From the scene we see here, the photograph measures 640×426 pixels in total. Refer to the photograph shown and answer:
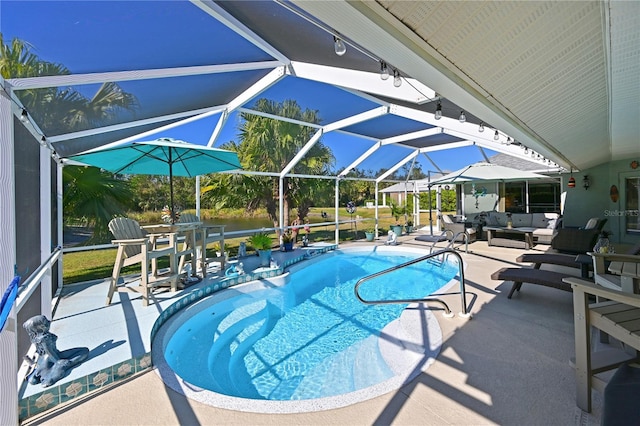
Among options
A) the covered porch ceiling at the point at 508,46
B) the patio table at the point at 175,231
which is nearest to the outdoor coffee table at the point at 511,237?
the covered porch ceiling at the point at 508,46

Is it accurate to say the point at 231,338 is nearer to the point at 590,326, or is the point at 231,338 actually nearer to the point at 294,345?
the point at 294,345

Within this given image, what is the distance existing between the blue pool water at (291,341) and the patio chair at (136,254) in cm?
87

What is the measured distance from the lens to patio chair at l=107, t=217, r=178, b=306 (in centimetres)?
466

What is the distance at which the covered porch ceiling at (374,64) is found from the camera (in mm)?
1632

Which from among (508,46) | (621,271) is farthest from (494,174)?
(508,46)

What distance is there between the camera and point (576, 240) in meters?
7.75

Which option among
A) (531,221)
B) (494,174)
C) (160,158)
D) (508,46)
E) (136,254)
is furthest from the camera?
(531,221)

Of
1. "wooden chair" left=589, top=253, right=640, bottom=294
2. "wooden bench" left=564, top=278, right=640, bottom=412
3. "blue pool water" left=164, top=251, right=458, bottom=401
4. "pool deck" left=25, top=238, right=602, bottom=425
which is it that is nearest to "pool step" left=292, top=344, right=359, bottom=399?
"blue pool water" left=164, top=251, right=458, bottom=401

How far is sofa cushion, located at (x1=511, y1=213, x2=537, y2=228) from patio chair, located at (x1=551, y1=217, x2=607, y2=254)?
3313mm

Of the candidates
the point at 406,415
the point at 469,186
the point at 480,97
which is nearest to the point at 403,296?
the point at 406,415

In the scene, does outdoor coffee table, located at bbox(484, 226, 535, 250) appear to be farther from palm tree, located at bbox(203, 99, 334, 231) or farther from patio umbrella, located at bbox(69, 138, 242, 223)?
patio umbrella, located at bbox(69, 138, 242, 223)

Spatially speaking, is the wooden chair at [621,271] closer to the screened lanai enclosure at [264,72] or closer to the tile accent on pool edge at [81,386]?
the screened lanai enclosure at [264,72]

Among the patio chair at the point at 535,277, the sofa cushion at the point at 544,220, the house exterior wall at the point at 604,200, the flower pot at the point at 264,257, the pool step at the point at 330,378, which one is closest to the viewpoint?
the pool step at the point at 330,378

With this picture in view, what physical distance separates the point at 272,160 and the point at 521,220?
10.7 meters
